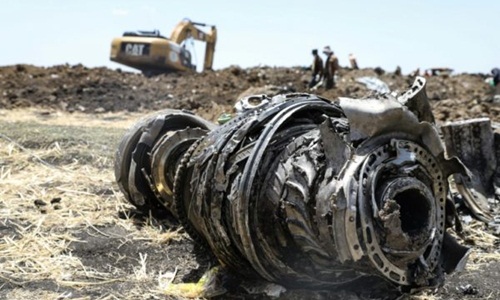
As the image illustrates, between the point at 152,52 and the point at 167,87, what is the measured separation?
2.42 m

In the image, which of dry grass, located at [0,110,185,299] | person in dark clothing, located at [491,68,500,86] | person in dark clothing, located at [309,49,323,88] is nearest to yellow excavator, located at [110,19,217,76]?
person in dark clothing, located at [309,49,323,88]

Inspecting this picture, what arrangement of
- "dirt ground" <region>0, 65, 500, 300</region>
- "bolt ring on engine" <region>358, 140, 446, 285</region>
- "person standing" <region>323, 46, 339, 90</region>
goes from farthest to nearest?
"person standing" <region>323, 46, 339, 90</region> < "dirt ground" <region>0, 65, 500, 300</region> < "bolt ring on engine" <region>358, 140, 446, 285</region>

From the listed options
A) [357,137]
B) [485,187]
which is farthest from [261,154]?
[485,187]

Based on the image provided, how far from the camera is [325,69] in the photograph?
17297mm

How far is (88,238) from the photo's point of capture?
13.9 feet

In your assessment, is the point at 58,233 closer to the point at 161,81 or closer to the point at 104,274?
the point at 104,274

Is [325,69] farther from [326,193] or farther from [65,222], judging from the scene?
[326,193]

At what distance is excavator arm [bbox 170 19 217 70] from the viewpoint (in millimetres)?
21828

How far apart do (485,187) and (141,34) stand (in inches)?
669

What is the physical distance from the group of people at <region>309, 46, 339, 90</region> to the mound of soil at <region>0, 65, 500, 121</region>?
1.10ft

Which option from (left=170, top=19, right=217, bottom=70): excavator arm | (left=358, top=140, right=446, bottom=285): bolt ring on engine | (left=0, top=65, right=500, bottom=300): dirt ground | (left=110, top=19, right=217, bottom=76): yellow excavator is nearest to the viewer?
(left=358, top=140, right=446, bottom=285): bolt ring on engine

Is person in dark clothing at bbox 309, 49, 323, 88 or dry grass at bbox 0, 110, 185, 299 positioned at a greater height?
person in dark clothing at bbox 309, 49, 323, 88

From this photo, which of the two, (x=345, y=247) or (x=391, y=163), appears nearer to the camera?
(x=345, y=247)

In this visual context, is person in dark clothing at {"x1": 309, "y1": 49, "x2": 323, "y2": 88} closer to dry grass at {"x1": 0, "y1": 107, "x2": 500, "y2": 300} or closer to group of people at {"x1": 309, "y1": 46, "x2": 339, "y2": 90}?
group of people at {"x1": 309, "y1": 46, "x2": 339, "y2": 90}
